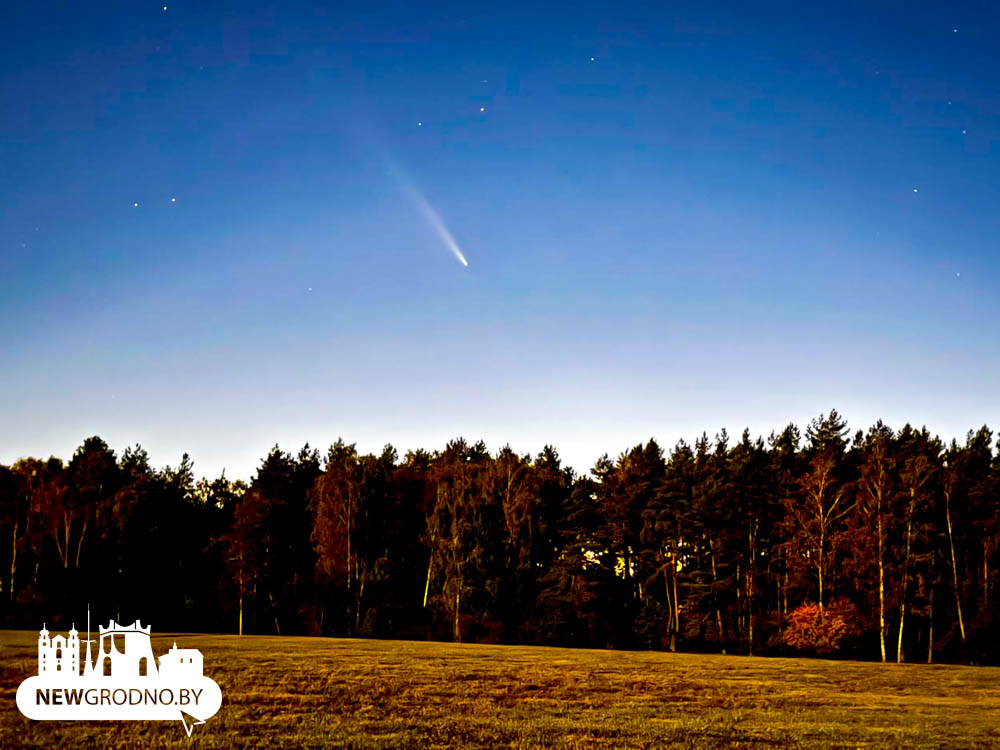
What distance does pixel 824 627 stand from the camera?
62.5 m

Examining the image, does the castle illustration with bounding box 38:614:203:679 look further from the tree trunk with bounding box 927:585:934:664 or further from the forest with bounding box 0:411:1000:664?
the tree trunk with bounding box 927:585:934:664

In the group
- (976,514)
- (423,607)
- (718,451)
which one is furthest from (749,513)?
(423,607)

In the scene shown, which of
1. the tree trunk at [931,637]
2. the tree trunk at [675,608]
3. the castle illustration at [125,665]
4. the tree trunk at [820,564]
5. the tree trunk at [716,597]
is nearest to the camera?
the castle illustration at [125,665]

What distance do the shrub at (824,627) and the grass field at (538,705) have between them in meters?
15.3

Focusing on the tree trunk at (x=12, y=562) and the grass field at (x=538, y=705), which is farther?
the tree trunk at (x=12, y=562)

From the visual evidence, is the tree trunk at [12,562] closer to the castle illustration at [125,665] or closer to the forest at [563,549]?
the forest at [563,549]

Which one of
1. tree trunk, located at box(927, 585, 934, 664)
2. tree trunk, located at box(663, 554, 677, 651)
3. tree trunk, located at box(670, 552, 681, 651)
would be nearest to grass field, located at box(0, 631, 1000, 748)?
tree trunk, located at box(927, 585, 934, 664)

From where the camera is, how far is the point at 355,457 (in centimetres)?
8769

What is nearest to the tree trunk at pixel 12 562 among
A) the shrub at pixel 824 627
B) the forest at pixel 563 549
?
the forest at pixel 563 549

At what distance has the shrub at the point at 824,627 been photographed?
6222 cm

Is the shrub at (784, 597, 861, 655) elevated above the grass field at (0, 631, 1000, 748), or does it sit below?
below

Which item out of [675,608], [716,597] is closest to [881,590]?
[716,597]

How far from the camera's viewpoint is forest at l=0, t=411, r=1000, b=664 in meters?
65.0

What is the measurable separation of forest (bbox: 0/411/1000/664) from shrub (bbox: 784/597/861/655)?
0.13m
